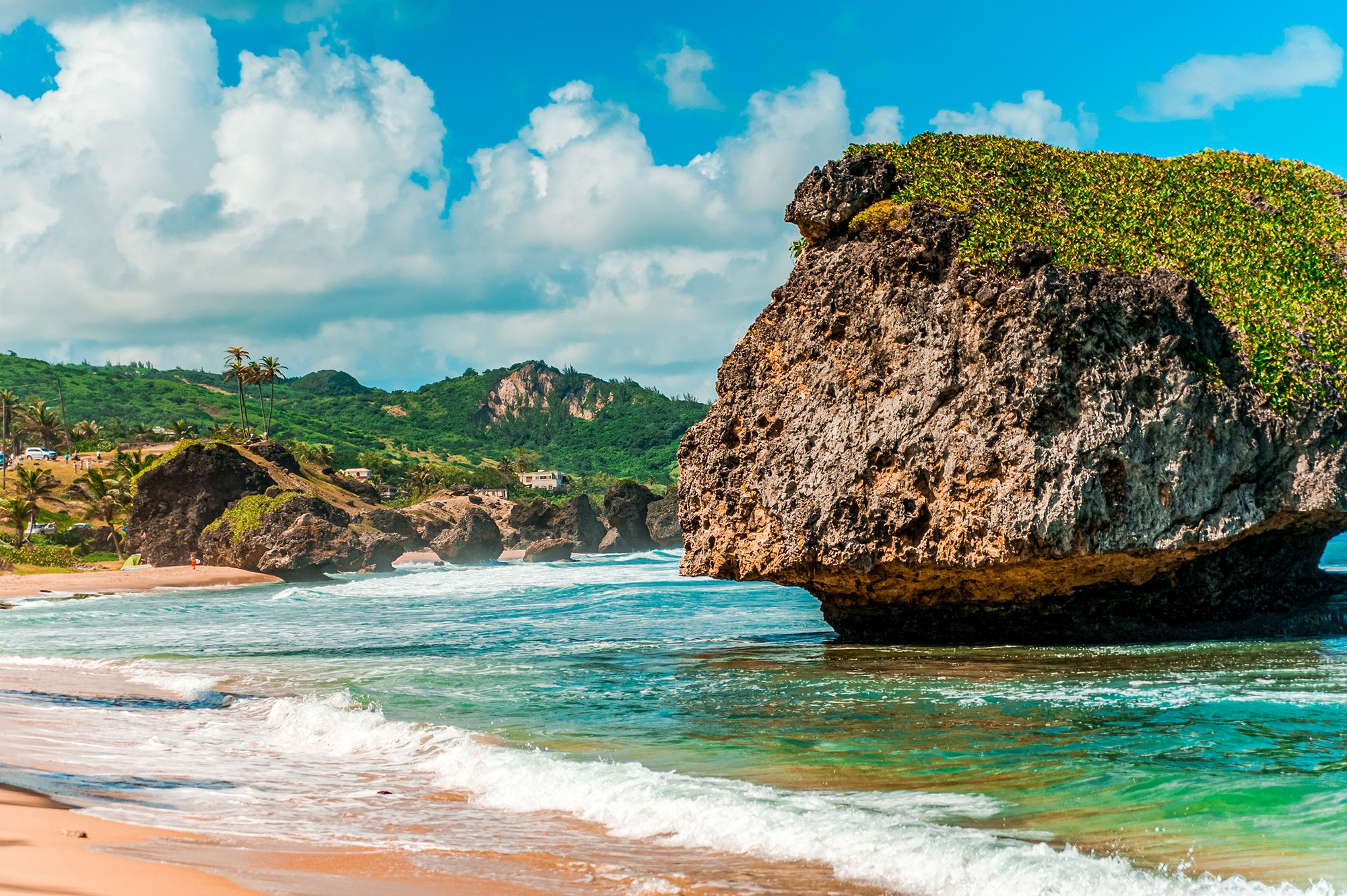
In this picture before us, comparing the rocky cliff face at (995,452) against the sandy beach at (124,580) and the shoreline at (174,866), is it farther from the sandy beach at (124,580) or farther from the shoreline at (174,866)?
the sandy beach at (124,580)

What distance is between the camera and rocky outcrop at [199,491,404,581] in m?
59.1

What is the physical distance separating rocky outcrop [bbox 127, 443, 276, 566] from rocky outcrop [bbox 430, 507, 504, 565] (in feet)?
98.7

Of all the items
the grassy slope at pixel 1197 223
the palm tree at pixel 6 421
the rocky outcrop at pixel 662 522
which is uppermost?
the palm tree at pixel 6 421

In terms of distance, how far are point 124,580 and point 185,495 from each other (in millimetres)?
11117

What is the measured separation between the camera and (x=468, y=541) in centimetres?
9194

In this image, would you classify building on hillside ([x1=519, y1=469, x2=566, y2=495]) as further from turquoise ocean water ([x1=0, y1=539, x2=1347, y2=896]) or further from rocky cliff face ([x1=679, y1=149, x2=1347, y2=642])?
rocky cliff face ([x1=679, y1=149, x2=1347, y2=642])

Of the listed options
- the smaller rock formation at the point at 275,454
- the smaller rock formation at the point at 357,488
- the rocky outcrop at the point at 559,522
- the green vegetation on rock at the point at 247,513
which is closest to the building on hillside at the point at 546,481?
the rocky outcrop at the point at 559,522

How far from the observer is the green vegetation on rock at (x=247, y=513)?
60.2 meters

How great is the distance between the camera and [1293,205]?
18109mm

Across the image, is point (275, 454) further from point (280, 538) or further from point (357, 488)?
point (357, 488)

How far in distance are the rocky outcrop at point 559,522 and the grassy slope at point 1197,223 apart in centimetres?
8545

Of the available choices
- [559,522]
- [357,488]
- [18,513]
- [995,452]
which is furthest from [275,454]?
[995,452]

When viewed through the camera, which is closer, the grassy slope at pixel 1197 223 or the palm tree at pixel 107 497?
the grassy slope at pixel 1197 223

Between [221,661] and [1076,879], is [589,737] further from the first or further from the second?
[221,661]
